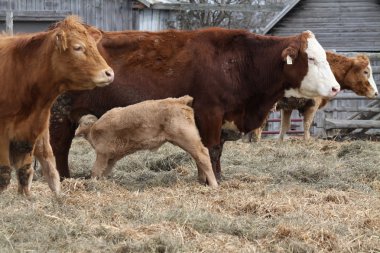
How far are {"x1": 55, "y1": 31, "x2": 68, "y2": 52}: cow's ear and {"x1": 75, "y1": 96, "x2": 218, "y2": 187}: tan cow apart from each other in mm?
2018

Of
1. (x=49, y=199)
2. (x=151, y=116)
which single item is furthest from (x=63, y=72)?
(x=151, y=116)

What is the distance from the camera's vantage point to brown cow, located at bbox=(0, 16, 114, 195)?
7.21 metres

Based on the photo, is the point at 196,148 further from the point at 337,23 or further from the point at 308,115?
the point at 337,23

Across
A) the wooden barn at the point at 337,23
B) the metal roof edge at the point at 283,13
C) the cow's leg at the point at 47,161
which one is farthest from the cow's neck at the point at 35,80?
the metal roof edge at the point at 283,13

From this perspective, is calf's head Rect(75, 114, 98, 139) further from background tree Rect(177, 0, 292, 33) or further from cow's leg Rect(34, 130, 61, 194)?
background tree Rect(177, 0, 292, 33)

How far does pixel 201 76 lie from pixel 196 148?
1087 millimetres

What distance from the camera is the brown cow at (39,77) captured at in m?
7.21

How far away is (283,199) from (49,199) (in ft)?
7.45

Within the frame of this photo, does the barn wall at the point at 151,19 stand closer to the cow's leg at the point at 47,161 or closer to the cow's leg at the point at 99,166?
the cow's leg at the point at 99,166

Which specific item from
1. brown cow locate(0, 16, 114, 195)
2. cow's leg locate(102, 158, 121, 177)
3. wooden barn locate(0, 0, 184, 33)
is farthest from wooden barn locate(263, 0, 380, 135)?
brown cow locate(0, 16, 114, 195)

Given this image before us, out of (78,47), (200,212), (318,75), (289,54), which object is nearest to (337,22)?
(318,75)

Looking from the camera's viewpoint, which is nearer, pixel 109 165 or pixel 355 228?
pixel 355 228

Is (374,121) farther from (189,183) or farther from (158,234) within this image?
(158,234)

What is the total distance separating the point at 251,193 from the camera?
823 cm
